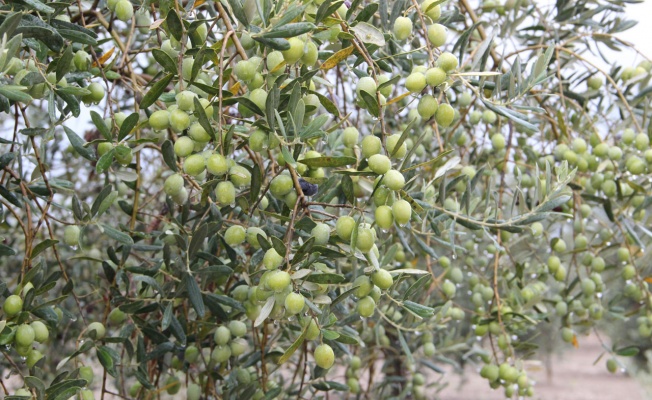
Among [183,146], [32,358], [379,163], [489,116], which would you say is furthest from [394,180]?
[489,116]

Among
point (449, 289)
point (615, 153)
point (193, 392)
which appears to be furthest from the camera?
point (449, 289)

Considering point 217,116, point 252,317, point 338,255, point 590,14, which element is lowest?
point 252,317

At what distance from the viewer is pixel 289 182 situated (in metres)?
0.83

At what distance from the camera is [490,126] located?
1.65 metres

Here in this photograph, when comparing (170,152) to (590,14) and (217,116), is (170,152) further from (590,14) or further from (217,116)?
(590,14)

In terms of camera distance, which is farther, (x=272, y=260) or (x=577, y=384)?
(x=577, y=384)

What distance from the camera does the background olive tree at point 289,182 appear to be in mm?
795

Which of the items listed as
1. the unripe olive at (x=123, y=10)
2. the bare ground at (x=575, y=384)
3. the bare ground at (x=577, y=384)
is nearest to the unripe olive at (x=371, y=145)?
the unripe olive at (x=123, y=10)

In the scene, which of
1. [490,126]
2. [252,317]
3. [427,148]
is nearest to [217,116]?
[252,317]

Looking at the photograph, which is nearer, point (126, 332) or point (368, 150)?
point (368, 150)

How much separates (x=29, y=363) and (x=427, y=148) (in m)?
0.96

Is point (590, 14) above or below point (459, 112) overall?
above

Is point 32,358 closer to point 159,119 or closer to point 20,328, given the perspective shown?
point 20,328

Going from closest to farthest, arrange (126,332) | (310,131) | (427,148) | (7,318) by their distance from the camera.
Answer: (310,131) < (7,318) < (126,332) < (427,148)
